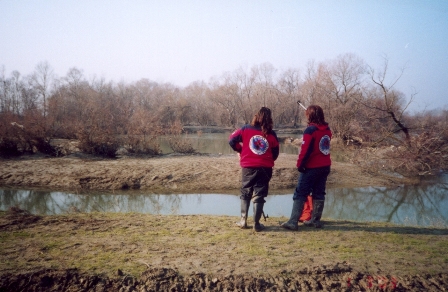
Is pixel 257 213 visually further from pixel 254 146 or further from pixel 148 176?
pixel 148 176

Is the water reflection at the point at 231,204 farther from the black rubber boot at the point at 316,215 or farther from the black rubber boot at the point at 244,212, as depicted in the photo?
the black rubber boot at the point at 244,212

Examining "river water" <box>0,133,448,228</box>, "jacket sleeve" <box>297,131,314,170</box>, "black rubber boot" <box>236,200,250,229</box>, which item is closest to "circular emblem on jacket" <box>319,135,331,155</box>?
"jacket sleeve" <box>297,131,314,170</box>

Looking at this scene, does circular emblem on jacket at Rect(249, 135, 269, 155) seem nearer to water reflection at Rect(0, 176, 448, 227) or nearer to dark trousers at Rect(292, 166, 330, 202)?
dark trousers at Rect(292, 166, 330, 202)

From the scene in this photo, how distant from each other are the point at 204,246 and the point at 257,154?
170 cm

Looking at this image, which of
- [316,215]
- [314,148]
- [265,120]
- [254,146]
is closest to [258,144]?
[254,146]

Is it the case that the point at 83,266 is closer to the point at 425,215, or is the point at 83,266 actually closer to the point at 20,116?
the point at 425,215

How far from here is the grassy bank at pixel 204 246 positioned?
4.02 meters

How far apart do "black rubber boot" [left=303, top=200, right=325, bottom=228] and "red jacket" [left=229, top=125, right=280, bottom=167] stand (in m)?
1.21

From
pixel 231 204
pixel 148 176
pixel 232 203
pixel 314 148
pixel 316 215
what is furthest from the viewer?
pixel 148 176

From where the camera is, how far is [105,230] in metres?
5.34

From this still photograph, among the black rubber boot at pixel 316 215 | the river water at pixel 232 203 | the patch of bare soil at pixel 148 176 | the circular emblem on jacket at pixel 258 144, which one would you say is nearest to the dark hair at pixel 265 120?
the circular emblem on jacket at pixel 258 144

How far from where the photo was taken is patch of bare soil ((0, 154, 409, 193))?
12742mm

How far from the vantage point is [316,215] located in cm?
582

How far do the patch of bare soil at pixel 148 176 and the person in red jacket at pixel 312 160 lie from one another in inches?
295
